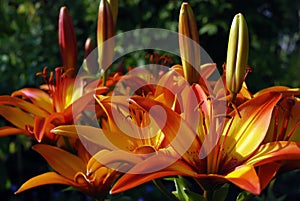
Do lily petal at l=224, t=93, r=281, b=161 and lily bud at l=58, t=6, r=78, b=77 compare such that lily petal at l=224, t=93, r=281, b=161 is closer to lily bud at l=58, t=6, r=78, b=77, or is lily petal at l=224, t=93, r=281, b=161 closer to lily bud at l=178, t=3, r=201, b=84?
lily bud at l=178, t=3, r=201, b=84

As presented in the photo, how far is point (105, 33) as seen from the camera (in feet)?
3.33

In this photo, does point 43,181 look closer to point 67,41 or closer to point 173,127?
point 173,127

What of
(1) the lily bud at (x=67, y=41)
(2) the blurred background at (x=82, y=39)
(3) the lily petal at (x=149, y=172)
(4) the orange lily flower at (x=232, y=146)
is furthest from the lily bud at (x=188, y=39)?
(2) the blurred background at (x=82, y=39)

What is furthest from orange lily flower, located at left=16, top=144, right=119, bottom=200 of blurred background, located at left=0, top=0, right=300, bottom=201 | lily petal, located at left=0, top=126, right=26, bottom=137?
blurred background, located at left=0, top=0, right=300, bottom=201

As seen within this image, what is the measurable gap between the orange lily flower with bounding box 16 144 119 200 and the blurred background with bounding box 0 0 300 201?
110 cm

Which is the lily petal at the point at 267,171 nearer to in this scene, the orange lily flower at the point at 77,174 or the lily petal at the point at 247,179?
the lily petal at the point at 247,179

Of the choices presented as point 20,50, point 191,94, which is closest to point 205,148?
point 191,94

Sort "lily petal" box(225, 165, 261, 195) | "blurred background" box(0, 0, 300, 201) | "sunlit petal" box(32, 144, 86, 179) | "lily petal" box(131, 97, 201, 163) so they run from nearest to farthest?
"lily petal" box(225, 165, 261, 195) < "lily petal" box(131, 97, 201, 163) < "sunlit petal" box(32, 144, 86, 179) < "blurred background" box(0, 0, 300, 201)

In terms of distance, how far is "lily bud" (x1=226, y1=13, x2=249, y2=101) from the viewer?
798 millimetres

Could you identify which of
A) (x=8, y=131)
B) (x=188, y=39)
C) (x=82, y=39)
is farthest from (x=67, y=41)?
(x=82, y=39)

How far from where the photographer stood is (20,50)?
2344 mm

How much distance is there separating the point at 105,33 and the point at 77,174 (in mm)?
300

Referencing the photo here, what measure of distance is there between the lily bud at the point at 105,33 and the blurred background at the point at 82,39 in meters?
1.05

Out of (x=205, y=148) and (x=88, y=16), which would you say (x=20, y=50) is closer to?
(x=88, y=16)
